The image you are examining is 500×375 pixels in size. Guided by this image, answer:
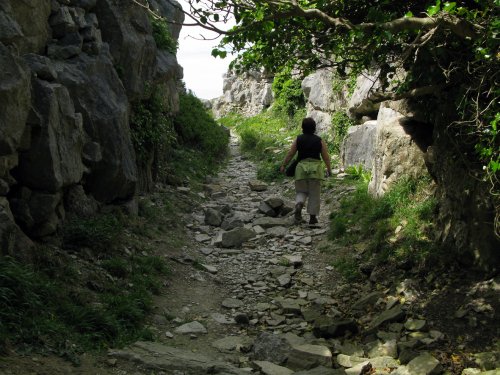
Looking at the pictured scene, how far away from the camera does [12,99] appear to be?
6336 mm

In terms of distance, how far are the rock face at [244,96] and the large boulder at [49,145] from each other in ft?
76.9

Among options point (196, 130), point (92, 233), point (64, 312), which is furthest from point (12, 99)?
point (196, 130)

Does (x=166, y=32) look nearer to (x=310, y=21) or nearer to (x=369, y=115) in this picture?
(x=369, y=115)

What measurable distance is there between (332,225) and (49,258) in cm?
596

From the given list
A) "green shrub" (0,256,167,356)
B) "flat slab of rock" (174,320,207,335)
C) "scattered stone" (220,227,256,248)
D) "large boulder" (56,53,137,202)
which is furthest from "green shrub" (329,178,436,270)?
"large boulder" (56,53,137,202)

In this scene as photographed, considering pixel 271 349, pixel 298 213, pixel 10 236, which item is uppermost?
pixel 10 236

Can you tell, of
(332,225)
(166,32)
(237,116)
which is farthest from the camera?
(237,116)

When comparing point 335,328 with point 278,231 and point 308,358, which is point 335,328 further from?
point 278,231

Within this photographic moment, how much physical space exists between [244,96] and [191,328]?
31692mm

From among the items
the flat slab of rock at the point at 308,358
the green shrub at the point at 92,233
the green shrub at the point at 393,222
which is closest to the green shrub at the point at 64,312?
the green shrub at the point at 92,233

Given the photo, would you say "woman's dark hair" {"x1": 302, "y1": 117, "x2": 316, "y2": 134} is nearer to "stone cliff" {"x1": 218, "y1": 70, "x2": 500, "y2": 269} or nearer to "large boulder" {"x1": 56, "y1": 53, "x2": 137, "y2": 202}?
"stone cliff" {"x1": 218, "y1": 70, "x2": 500, "y2": 269}

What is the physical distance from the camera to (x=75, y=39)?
897 centimetres

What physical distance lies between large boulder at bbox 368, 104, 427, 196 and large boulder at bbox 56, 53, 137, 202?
4956 millimetres

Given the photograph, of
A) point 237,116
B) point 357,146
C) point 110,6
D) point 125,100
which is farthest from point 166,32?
point 237,116
